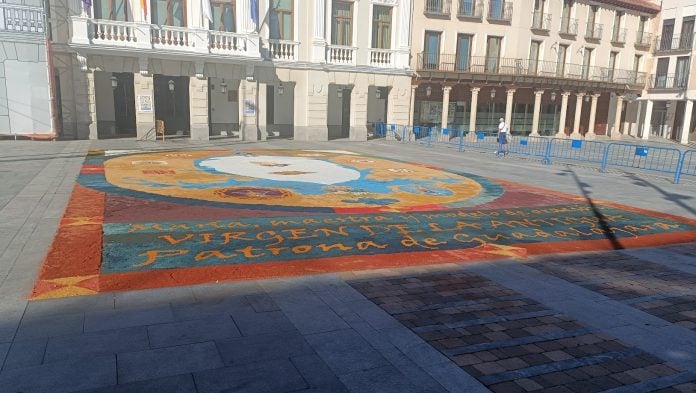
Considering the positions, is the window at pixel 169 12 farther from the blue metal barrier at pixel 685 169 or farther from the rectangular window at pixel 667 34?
the rectangular window at pixel 667 34

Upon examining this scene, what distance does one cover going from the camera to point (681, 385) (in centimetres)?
379

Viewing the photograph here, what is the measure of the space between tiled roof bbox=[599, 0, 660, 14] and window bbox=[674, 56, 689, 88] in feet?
15.6

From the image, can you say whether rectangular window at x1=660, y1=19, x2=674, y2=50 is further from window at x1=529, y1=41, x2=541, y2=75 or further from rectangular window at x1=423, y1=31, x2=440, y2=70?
rectangular window at x1=423, y1=31, x2=440, y2=70

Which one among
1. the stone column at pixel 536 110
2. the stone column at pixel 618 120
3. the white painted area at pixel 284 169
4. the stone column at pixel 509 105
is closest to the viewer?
the white painted area at pixel 284 169

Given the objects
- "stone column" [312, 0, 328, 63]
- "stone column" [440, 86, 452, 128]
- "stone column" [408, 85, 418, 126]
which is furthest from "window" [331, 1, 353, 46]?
"stone column" [440, 86, 452, 128]

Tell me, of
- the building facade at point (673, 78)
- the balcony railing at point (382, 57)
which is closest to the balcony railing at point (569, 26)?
the building facade at point (673, 78)

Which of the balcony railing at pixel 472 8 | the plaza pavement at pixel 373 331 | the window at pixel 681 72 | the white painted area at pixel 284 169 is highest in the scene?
the balcony railing at pixel 472 8

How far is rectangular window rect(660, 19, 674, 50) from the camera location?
40781 mm

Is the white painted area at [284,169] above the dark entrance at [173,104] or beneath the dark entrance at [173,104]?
beneath

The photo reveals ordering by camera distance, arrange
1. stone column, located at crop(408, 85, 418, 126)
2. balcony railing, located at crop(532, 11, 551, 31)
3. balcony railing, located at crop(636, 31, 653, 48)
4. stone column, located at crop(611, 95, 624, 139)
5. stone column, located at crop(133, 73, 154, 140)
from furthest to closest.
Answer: stone column, located at crop(611, 95, 624, 139) < balcony railing, located at crop(636, 31, 653, 48) < balcony railing, located at crop(532, 11, 551, 31) < stone column, located at crop(408, 85, 418, 126) < stone column, located at crop(133, 73, 154, 140)

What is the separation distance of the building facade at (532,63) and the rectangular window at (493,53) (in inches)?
2.8

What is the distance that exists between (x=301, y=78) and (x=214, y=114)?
5372mm

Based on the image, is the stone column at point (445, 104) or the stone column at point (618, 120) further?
the stone column at point (618, 120)

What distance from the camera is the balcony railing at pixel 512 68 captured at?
107 ft
